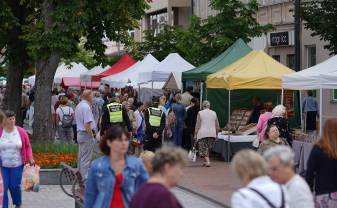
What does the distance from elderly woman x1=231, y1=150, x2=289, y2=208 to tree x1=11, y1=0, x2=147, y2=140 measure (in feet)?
56.4

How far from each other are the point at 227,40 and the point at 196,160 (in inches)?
337

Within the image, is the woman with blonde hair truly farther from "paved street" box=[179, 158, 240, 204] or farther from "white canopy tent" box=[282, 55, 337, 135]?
"white canopy tent" box=[282, 55, 337, 135]

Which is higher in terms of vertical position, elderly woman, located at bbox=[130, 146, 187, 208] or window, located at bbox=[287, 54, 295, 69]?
window, located at bbox=[287, 54, 295, 69]

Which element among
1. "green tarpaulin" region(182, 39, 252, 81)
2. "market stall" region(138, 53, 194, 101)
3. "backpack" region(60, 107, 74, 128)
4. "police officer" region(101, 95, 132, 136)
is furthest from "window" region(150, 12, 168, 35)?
"police officer" region(101, 95, 132, 136)

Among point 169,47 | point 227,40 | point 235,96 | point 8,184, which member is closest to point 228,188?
A: point 8,184

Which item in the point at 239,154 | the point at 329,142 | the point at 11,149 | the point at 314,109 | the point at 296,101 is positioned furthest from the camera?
the point at 314,109

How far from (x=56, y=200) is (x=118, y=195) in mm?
8240

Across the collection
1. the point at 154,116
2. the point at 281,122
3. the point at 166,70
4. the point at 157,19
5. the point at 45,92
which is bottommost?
the point at 154,116

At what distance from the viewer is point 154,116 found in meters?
20.5

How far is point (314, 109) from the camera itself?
29.4 meters

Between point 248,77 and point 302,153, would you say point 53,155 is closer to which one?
point 302,153

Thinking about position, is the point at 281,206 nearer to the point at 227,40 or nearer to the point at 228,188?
the point at 228,188

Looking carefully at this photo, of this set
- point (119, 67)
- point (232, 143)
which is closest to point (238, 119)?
point (232, 143)

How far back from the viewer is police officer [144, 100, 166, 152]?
2045 cm
